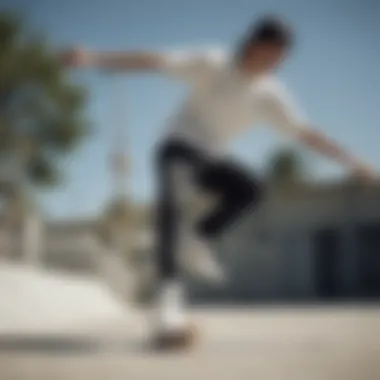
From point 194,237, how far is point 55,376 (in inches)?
28.3

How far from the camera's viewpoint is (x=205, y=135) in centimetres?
204

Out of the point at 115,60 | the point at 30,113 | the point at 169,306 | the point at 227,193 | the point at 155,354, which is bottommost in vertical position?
the point at 155,354

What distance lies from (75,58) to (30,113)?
268 centimetres

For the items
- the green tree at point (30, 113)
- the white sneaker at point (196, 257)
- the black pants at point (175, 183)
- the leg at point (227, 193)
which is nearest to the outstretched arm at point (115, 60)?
the black pants at point (175, 183)

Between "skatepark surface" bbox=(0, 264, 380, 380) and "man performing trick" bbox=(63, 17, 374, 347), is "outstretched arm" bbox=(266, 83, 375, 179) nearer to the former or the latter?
"man performing trick" bbox=(63, 17, 374, 347)

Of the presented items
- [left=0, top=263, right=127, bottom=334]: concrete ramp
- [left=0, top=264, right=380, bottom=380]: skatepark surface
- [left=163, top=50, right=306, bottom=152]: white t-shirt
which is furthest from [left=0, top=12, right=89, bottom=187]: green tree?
[left=163, top=50, right=306, bottom=152]: white t-shirt

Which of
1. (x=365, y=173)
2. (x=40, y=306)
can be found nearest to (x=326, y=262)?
(x=40, y=306)

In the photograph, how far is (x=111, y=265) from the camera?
6.21 m

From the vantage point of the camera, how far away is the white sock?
6.54 feet

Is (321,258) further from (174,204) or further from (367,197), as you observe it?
(174,204)

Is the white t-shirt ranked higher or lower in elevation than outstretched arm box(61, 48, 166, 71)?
A: lower

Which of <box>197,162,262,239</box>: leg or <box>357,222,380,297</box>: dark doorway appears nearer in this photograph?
<box>197,162,262,239</box>: leg

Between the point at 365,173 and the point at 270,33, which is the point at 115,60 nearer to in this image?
the point at 270,33

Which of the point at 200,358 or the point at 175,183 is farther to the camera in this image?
the point at 175,183
